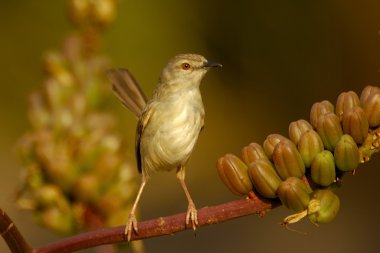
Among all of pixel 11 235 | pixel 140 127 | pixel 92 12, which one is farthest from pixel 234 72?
pixel 11 235

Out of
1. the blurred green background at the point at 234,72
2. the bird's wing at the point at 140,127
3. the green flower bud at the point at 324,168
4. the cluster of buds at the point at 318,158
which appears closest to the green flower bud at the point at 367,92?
the cluster of buds at the point at 318,158

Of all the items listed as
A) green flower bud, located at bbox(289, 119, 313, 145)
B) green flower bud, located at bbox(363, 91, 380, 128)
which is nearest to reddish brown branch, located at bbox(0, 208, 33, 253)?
green flower bud, located at bbox(289, 119, 313, 145)

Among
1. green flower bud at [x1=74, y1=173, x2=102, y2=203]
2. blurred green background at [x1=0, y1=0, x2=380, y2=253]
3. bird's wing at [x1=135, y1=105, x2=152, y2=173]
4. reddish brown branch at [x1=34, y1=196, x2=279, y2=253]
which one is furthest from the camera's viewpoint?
blurred green background at [x1=0, y1=0, x2=380, y2=253]

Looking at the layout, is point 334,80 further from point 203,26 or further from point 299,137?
point 299,137

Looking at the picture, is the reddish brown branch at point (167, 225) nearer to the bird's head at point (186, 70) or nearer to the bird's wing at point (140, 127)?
the bird's wing at point (140, 127)

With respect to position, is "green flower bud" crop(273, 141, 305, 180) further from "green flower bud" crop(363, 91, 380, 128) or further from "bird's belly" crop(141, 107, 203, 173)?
"bird's belly" crop(141, 107, 203, 173)
